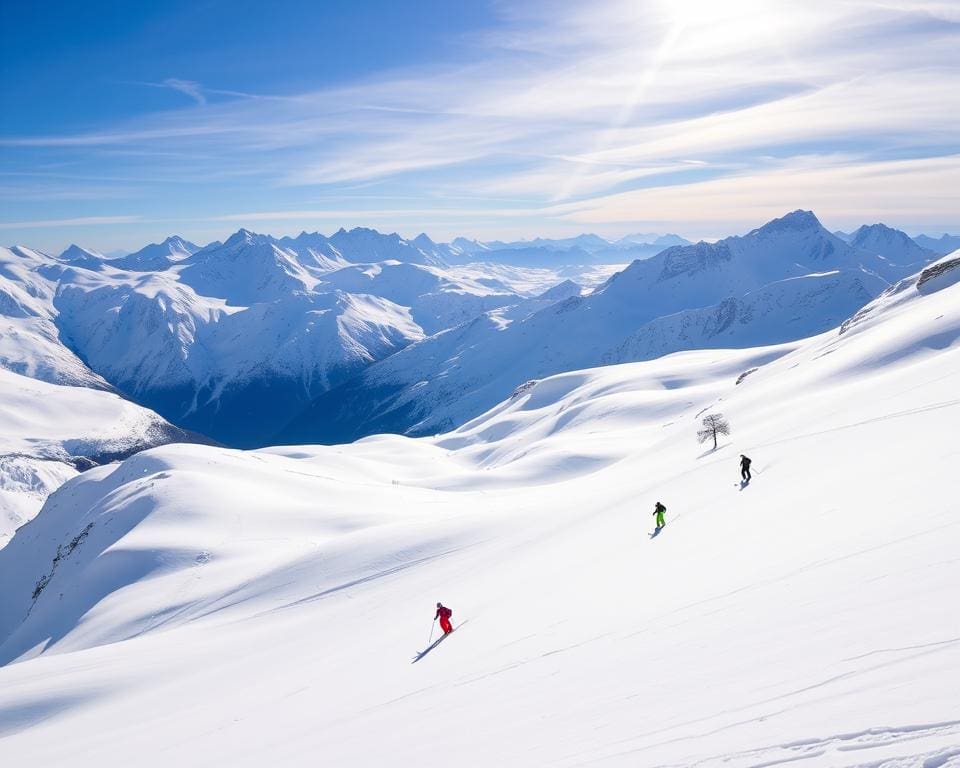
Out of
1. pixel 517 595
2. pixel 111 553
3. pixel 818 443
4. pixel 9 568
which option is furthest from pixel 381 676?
pixel 9 568

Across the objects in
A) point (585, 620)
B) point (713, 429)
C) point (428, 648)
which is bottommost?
point (428, 648)

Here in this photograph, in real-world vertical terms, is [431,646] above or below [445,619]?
below

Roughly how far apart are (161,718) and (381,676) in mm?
8403

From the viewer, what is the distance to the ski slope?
294 inches

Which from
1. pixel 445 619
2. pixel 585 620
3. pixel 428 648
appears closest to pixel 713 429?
pixel 445 619

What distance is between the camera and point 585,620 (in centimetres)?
→ 1388

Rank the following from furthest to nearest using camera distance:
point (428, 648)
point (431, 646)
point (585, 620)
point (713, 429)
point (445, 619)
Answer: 1. point (713, 429)
2. point (445, 619)
3. point (431, 646)
4. point (428, 648)
5. point (585, 620)

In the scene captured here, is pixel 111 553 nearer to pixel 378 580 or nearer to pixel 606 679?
pixel 378 580

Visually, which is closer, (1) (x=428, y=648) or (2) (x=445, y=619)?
(1) (x=428, y=648)

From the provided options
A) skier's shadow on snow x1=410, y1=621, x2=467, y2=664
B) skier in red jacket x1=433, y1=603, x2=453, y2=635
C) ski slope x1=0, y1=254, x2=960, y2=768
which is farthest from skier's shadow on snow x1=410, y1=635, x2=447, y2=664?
ski slope x1=0, y1=254, x2=960, y2=768

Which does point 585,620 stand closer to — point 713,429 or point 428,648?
point 428,648

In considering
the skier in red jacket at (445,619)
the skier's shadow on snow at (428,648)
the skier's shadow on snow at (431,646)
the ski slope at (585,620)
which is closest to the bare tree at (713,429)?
the ski slope at (585,620)

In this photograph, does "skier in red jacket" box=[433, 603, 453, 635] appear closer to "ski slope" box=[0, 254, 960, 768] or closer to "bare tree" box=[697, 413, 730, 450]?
"ski slope" box=[0, 254, 960, 768]

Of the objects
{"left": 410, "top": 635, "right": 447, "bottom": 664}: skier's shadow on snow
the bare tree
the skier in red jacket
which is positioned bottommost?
{"left": 410, "top": 635, "right": 447, "bottom": 664}: skier's shadow on snow
